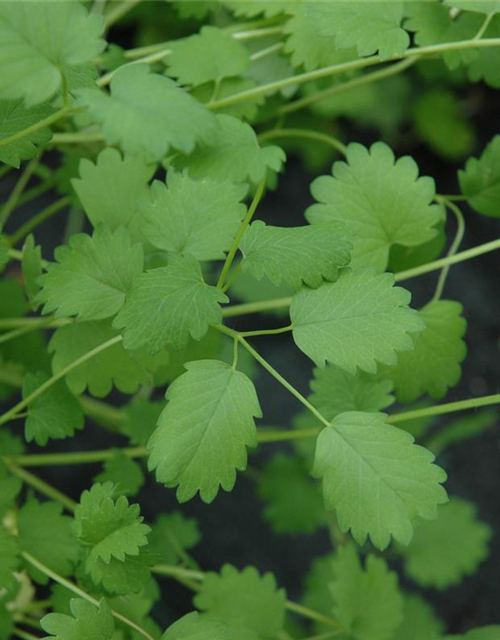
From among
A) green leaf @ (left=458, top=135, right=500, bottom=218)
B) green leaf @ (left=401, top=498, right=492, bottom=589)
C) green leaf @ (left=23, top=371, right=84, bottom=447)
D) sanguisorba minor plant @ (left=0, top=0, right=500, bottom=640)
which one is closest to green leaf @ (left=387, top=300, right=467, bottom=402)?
sanguisorba minor plant @ (left=0, top=0, right=500, bottom=640)

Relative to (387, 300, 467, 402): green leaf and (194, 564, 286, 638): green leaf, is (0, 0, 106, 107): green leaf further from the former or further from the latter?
(194, 564, 286, 638): green leaf

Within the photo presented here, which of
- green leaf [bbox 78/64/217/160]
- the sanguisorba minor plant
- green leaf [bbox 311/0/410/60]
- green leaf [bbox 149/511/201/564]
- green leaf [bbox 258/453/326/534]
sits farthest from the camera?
green leaf [bbox 258/453/326/534]

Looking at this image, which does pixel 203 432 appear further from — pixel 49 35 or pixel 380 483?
pixel 49 35

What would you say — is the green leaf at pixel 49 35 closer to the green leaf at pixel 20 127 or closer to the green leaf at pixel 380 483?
the green leaf at pixel 20 127

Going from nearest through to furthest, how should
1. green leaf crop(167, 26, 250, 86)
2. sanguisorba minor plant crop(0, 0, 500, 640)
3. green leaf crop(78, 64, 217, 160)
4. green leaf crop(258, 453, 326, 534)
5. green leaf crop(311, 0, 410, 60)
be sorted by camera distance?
green leaf crop(78, 64, 217, 160)
sanguisorba minor plant crop(0, 0, 500, 640)
green leaf crop(311, 0, 410, 60)
green leaf crop(167, 26, 250, 86)
green leaf crop(258, 453, 326, 534)

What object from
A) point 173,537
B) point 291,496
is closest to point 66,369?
point 173,537

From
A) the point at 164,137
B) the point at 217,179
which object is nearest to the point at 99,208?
the point at 217,179
